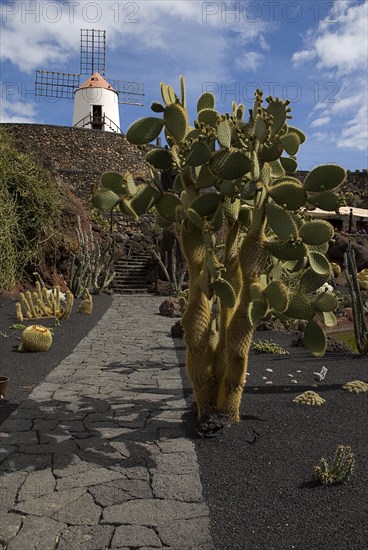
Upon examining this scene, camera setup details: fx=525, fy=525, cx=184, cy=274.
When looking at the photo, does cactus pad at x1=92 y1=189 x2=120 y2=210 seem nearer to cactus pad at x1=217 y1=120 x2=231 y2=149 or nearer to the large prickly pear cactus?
the large prickly pear cactus

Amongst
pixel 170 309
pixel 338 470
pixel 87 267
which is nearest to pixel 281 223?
pixel 338 470

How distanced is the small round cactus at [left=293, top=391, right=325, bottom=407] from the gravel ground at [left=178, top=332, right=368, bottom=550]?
0.07 m

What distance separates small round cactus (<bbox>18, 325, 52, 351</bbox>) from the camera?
6.45 m

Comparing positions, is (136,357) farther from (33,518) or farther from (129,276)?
(129,276)

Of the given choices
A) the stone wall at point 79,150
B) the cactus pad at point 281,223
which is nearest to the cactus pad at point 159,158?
the cactus pad at point 281,223

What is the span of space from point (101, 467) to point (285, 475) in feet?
3.58

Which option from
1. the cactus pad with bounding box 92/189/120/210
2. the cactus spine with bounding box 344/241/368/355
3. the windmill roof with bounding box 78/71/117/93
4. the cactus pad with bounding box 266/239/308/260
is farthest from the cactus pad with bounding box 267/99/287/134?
the windmill roof with bounding box 78/71/117/93

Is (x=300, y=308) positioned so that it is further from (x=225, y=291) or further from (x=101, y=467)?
(x=101, y=467)

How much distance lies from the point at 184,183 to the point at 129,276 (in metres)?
14.0

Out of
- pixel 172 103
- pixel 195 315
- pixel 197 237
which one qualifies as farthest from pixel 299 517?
pixel 172 103

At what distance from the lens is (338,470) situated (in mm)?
2945

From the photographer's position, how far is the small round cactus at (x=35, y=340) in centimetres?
645

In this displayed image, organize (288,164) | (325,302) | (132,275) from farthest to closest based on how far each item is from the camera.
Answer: (132,275), (288,164), (325,302)

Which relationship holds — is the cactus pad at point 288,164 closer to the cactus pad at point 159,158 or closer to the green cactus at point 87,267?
the cactus pad at point 159,158
